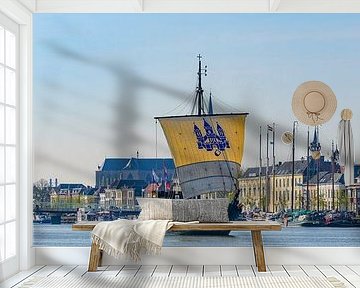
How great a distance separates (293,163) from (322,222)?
0.64 m

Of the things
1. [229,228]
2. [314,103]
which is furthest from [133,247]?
[314,103]

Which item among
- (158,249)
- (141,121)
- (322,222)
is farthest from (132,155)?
(322,222)

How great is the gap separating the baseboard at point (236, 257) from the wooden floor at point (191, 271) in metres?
0.10

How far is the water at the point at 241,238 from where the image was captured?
304 inches

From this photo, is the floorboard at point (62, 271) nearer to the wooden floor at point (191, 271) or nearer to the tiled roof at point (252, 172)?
the wooden floor at point (191, 271)

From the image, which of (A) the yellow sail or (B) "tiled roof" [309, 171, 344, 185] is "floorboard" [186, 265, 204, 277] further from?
(B) "tiled roof" [309, 171, 344, 185]

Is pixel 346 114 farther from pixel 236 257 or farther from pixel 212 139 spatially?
pixel 236 257

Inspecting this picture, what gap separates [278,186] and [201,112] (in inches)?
41.4

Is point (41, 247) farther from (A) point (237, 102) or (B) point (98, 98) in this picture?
(A) point (237, 102)

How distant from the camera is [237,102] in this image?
785 cm

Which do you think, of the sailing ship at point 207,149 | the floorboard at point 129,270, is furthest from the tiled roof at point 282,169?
the floorboard at point 129,270
